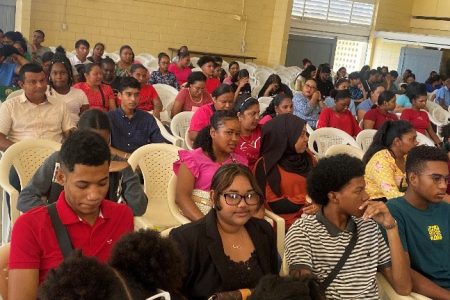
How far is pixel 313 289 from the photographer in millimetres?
1827

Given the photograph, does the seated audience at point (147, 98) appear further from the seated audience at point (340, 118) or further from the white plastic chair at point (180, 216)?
the white plastic chair at point (180, 216)

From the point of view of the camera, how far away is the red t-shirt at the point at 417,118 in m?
6.86

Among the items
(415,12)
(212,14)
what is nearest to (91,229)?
(212,14)

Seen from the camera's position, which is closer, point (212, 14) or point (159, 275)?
point (159, 275)

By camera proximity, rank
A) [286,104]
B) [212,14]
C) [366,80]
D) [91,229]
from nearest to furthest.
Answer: [91,229] < [286,104] < [366,80] < [212,14]

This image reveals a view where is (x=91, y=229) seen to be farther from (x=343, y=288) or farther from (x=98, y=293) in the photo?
(x=343, y=288)

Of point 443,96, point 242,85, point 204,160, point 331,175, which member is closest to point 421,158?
point 331,175

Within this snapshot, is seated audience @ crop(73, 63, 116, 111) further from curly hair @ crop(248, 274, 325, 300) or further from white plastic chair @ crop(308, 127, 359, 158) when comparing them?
curly hair @ crop(248, 274, 325, 300)

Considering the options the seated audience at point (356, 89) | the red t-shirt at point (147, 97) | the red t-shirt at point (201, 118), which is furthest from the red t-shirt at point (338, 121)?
the seated audience at point (356, 89)

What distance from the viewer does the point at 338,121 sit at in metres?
5.83

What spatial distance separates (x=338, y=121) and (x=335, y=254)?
3744mm

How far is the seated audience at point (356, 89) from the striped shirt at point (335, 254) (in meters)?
7.56

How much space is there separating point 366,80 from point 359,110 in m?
3.69

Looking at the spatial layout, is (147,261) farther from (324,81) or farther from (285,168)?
(324,81)
